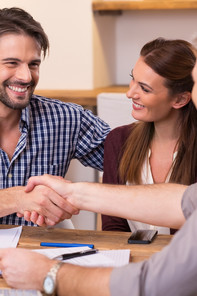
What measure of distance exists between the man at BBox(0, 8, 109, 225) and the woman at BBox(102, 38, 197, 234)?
0.60ft

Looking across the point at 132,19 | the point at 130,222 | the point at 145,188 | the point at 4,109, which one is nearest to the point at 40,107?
the point at 4,109

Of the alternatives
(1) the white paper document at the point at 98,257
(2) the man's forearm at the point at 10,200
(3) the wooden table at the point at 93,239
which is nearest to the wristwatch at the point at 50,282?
(1) the white paper document at the point at 98,257

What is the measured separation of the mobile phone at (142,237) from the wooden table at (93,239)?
12 mm

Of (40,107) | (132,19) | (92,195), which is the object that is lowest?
(92,195)

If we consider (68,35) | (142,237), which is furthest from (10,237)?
(68,35)

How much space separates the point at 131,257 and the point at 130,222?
1.84 ft

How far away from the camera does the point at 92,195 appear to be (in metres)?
1.82

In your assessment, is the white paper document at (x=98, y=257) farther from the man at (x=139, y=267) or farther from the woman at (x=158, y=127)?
the woman at (x=158, y=127)

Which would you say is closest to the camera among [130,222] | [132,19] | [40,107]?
[130,222]

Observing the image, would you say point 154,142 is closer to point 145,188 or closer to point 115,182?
point 115,182

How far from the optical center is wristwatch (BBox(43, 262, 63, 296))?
1.31 m

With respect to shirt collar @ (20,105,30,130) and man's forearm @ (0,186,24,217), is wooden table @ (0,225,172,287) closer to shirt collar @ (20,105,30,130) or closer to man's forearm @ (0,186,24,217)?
man's forearm @ (0,186,24,217)

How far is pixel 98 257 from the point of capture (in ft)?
5.10

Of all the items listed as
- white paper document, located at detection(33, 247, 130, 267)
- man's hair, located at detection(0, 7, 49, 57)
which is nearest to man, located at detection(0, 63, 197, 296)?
white paper document, located at detection(33, 247, 130, 267)
